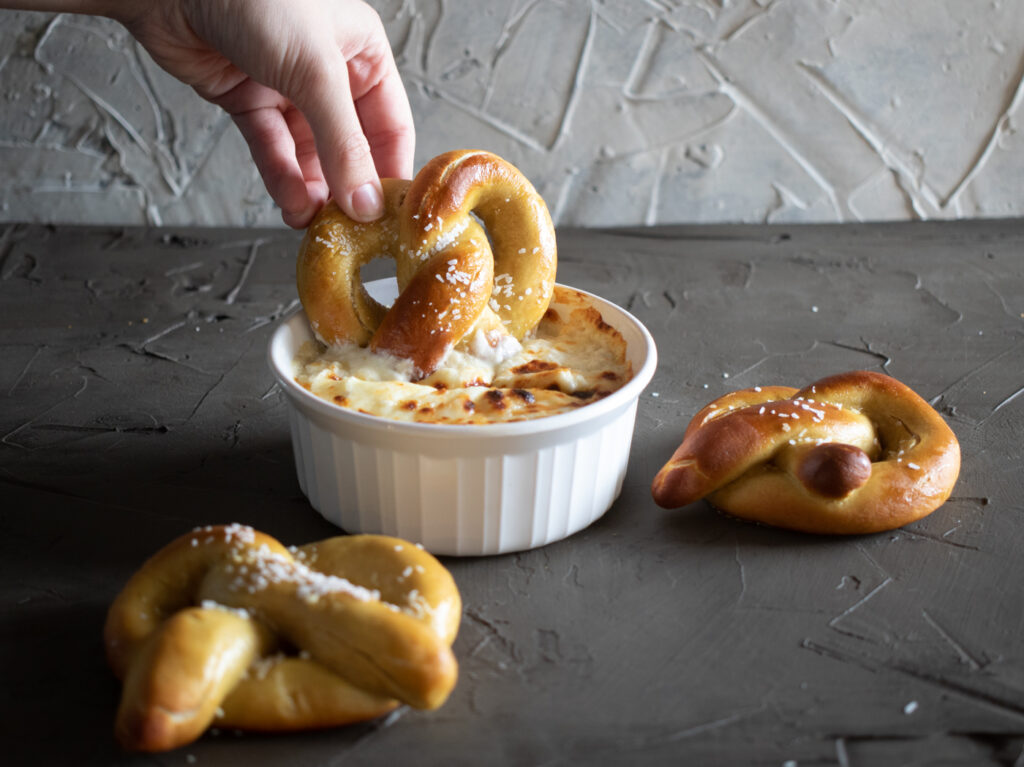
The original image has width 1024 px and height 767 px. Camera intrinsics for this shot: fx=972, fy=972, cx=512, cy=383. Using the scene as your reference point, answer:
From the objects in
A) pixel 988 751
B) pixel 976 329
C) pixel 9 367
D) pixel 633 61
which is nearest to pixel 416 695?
pixel 988 751

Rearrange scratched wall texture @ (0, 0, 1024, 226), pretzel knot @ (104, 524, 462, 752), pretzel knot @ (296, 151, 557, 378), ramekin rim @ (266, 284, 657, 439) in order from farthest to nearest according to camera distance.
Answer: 1. scratched wall texture @ (0, 0, 1024, 226)
2. pretzel knot @ (296, 151, 557, 378)
3. ramekin rim @ (266, 284, 657, 439)
4. pretzel knot @ (104, 524, 462, 752)

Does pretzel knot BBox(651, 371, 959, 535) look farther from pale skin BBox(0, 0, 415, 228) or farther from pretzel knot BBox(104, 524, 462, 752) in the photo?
pale skin BBox(0, 0, 415, 228)

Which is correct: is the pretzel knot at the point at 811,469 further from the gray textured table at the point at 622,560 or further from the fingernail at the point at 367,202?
the fingernail at the point at 367,202

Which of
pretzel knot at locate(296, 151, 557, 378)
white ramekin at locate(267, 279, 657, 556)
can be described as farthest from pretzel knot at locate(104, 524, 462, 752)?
pretzel knot at locate(296, 151, 557, 378)

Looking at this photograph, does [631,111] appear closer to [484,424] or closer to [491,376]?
[491,376]

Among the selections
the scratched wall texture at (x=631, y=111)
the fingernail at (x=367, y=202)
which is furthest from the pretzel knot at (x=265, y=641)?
the scratched wall texture at (x=631, y=111)

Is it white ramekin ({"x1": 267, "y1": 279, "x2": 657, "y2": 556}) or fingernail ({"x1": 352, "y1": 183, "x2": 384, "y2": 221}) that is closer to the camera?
white ramekin ({"x1": 267, "y1": 279, "x2": 657, "y2": 556})

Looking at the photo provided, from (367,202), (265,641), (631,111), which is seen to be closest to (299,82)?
(367,202)

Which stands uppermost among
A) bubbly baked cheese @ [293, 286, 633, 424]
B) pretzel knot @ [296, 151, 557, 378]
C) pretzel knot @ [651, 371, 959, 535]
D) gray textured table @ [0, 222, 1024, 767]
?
pretzel knot @ [296, 151, 557, 378]
